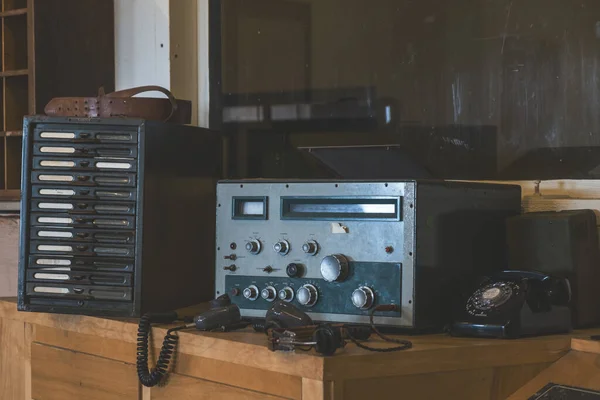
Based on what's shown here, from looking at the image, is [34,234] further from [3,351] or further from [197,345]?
[197,345]

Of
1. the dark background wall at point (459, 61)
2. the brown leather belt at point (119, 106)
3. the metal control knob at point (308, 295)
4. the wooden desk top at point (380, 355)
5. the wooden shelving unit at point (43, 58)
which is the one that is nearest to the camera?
the wooden desk top at point (380, 355)

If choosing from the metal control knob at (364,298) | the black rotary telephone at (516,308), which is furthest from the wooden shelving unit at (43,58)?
the black rotary telephone at (516,308)

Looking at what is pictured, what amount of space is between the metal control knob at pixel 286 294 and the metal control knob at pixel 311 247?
84 mm

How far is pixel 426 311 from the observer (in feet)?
5.45

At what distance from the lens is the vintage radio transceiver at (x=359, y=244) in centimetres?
165

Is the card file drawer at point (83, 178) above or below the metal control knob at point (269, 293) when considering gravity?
above

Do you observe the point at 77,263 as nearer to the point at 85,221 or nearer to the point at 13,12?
the point at 85,221

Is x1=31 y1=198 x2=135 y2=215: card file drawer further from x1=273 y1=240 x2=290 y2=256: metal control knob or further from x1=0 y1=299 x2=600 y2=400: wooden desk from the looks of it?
x1=273 y1=240 x2=290 y2=256: metal control knob

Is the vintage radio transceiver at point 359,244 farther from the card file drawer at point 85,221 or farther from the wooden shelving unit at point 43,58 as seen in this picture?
the wooden shelving unit at point 43,58

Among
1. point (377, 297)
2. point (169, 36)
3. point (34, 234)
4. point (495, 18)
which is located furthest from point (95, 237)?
point (495, 18)

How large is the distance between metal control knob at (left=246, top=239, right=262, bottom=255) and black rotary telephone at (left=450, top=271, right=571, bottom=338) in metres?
0.42

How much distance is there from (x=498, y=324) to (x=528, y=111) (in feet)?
1.96

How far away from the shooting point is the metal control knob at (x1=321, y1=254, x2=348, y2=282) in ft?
5.55

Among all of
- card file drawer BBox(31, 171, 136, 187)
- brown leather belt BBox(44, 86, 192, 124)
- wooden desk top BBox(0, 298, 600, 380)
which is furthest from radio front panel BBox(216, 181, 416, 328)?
brown leather belt BBox(44, 86, 192, 124)
